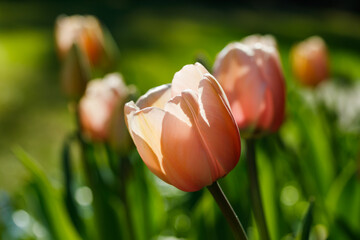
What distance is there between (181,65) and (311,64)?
93.4 inches

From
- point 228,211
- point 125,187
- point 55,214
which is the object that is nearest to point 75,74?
point 125,187

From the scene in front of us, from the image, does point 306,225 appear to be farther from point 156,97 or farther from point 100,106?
point 100,106

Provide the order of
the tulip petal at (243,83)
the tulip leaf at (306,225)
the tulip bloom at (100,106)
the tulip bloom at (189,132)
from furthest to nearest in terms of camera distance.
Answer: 1. the tulip bloom at (100,106)
2. the tulip petal at (243,83)
3. the tulip leaf at (306,225)
4. the tulip bloom at (189,132)

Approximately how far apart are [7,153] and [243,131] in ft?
7.48

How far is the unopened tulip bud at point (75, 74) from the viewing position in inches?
42.8

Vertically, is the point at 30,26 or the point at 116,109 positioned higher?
the point at 116,109

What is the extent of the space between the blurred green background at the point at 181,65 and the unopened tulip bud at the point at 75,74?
0.88ft

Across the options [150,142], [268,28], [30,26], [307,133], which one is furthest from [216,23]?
[150,142]

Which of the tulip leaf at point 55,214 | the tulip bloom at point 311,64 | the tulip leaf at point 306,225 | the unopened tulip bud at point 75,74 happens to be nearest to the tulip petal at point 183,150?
the tulip leaf at point 306,225

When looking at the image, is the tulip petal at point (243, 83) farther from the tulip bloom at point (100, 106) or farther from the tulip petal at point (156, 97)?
the tulip bloom at point (100, 106)

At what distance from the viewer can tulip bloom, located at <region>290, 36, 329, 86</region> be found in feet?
5.52

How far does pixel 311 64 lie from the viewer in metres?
1.68

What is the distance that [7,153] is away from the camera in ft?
9.50

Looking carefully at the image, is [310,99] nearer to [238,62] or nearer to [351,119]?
[351,119]
